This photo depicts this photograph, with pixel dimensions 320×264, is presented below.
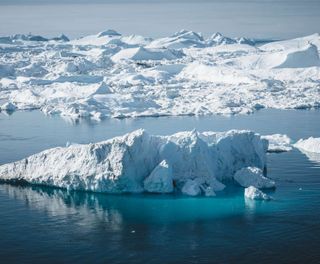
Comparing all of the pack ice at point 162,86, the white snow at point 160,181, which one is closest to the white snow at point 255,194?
the white snow at point 160,181

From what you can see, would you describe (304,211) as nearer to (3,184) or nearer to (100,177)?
(100,177)

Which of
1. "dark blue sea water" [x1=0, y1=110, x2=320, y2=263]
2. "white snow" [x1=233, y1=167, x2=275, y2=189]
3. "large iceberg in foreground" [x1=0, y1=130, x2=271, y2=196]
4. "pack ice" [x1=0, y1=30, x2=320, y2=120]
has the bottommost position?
"dark blue sea water" [x1=0, y1=110, x2=320, y2=263]

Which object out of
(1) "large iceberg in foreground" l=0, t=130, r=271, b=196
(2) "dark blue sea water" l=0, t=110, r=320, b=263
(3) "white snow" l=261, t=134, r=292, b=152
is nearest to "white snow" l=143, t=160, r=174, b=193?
(1) "large iceberg in foreground" l=0, t=130, r=271, b=196

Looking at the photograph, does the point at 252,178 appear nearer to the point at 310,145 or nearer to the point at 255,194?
the point at 255,194

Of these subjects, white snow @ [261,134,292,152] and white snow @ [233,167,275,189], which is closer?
white snow @ [233,167,275,189]

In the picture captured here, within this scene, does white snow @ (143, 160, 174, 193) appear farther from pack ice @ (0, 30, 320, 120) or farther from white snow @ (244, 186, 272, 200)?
pack ice @ (0, 30, 320, 120)

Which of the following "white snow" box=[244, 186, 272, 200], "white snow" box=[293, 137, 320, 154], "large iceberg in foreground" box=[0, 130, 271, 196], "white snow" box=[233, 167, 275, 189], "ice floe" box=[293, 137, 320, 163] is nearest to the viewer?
"white snow" box=[244, 186, 272, 200]
